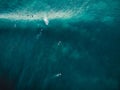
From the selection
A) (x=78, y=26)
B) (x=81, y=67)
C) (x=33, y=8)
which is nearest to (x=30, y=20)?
(x=33, y=8)

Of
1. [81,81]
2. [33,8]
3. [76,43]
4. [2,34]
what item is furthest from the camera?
[33,8]

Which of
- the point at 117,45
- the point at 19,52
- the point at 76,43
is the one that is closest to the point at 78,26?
the point at 76,43

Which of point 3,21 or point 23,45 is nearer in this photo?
point 23,45

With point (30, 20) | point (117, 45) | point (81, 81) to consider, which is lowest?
point (81, 81)

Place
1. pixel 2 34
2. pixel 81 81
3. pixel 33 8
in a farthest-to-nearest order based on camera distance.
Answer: pixel 33 8
pixel 2 34
pixel 81 81

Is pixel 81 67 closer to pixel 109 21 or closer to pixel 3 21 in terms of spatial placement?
pixel 109 21

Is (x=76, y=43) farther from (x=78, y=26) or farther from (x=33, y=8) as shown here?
(x=33, y=8)

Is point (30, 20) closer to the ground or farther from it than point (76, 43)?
farther from it
